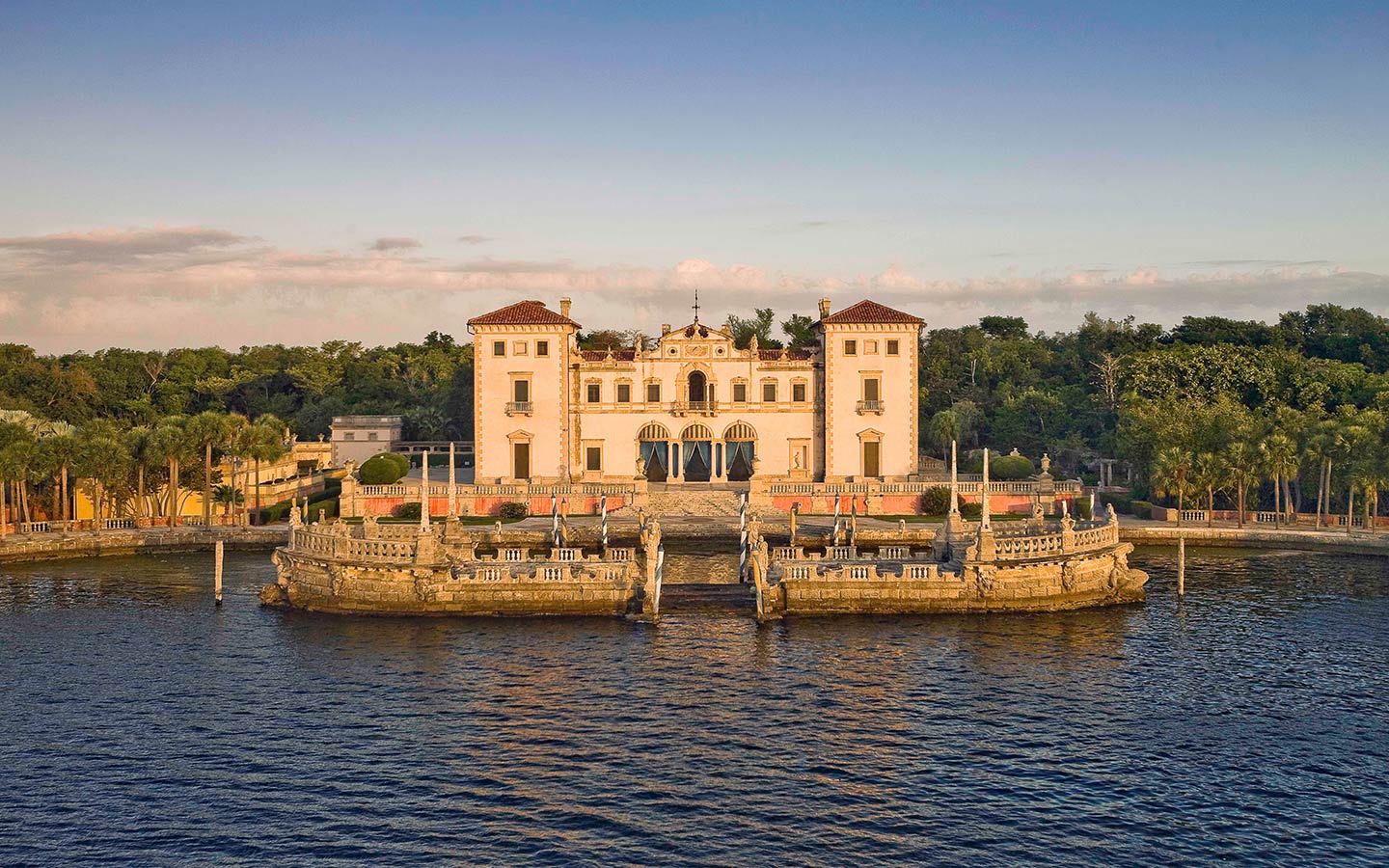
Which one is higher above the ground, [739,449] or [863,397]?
[863,397]

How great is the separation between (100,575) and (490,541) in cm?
1897

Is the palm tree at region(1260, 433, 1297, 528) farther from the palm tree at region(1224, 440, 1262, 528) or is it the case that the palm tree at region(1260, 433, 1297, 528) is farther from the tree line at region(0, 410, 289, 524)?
the tree line at region(0, 410, 289, 524)

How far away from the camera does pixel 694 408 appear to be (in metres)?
84.4

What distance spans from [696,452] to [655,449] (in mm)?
2892

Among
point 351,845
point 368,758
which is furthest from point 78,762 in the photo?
point 351,845

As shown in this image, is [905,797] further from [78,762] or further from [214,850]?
[78,762]

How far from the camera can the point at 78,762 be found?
29.2 meters

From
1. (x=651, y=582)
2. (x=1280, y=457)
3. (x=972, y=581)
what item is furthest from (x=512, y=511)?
(x=1280, y=457)

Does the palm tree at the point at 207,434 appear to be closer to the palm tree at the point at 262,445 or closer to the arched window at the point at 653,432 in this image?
the palm tree at the point at 262,445

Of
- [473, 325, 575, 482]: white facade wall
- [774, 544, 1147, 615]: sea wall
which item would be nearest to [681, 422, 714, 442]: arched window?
→ [473, 325, 575, 482]: white facade wall

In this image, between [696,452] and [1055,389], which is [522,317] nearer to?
[696,452]

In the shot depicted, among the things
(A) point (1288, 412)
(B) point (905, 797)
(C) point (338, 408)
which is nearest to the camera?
(B) point (905, 797)

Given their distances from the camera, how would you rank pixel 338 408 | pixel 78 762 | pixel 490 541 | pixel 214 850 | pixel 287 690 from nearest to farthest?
pixel 214 850 → pixel 78 762 → pixel 287 690 → pixel 490 541 → pixel 338 408

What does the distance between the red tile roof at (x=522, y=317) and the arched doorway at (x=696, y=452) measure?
11.0m
